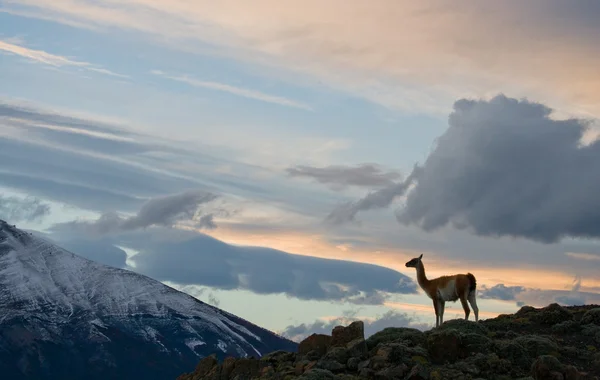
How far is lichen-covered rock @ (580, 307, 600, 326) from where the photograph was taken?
4853 cm

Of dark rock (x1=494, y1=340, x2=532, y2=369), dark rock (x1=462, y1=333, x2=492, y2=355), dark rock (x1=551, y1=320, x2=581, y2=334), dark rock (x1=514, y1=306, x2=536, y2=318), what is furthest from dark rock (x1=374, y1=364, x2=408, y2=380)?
dark rock (x1=514, y1=306, x2=536, y2=318)

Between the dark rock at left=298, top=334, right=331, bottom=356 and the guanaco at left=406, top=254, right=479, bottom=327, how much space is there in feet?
24.1

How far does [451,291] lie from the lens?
47.5 meters

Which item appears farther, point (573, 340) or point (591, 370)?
point (573, 340)

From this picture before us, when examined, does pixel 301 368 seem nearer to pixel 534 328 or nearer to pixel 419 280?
pixel 419 280

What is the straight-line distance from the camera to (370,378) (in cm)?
3806

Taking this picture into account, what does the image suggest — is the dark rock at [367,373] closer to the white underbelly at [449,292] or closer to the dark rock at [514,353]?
the dark rock at [514,353]

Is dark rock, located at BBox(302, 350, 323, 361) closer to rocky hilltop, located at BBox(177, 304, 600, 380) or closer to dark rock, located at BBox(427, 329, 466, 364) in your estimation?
rocky hilltop, located at BBox(177, 304, 600, 380)

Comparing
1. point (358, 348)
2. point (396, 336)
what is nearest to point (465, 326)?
point (396, 336)

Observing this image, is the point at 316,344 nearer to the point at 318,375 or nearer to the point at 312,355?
the point at 312,355

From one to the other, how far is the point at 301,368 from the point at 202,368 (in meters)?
10.4

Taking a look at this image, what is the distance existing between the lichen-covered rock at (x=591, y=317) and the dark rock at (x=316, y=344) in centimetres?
1702

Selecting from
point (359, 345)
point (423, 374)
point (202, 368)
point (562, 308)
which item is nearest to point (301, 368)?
point (359, 345)

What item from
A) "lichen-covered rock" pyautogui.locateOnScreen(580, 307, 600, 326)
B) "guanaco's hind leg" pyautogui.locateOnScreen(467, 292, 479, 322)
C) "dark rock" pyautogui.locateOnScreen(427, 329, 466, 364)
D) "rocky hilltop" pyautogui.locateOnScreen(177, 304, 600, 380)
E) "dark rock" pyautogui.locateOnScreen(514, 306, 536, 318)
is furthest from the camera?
"dark rock" pyautogui.locateOnScreen(514, 306, 536, 318)
